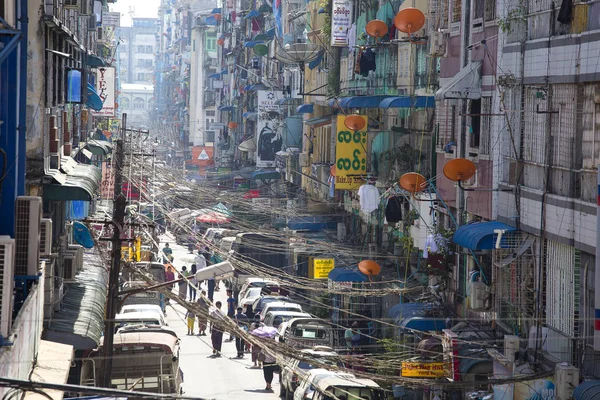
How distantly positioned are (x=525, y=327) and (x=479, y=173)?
395cm

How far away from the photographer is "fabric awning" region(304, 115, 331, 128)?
1613 inches

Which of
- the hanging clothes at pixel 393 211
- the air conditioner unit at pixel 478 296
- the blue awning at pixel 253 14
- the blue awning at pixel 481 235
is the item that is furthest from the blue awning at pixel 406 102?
the blue awning at pixel 253 14

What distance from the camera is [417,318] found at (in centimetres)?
2403

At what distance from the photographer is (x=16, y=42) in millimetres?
11664

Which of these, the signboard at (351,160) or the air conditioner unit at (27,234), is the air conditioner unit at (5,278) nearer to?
the air conditioner unit at (27,234)

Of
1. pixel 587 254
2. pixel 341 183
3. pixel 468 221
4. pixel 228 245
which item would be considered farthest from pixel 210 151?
pixel 587 254

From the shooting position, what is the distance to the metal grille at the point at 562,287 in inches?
675

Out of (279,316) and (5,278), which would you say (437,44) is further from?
(5,278)

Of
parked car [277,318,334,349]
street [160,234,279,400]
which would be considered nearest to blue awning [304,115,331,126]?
street [160,234,279,400]

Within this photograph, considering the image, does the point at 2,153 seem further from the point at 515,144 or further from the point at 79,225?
the point at 79,225

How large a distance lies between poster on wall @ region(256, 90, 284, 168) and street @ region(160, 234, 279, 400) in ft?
66.3

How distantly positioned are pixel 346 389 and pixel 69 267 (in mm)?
7257

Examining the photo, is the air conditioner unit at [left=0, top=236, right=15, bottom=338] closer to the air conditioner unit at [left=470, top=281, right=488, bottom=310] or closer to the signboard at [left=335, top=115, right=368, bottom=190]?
the air conditioner unit at [left=470, top=281, right=488, bottom=310]

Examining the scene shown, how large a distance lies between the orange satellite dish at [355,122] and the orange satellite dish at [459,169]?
9.95 meters
